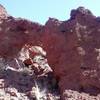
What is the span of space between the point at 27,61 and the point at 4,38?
4.80 ft

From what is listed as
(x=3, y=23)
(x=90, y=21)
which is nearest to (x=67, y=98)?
(x=90, y=21)

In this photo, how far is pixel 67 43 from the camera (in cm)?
1320

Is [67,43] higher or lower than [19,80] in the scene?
higher

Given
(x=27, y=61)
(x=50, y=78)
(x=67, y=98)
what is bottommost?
(x=67, y=98)

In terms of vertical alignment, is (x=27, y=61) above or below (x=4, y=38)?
below

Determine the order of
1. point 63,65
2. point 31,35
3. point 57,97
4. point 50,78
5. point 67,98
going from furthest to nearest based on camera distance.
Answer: point 31,35, point 50,78, point 63,65, point 57,97, point 67,98

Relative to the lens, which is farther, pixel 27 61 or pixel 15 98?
pixel 27 61

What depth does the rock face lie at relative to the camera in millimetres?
11984

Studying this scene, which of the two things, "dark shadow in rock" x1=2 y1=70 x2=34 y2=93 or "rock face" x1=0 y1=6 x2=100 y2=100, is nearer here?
"rock face" x1=0 y1=6 x2=100 y2=100

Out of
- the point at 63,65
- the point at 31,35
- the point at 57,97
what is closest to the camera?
the point at 57,97

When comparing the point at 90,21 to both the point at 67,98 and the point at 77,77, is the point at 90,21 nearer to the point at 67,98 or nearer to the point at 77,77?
the point at 77,77

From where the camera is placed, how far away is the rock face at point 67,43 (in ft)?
39.3

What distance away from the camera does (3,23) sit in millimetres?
15742

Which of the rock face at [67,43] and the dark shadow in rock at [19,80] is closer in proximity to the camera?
the rock face at [67,43]
